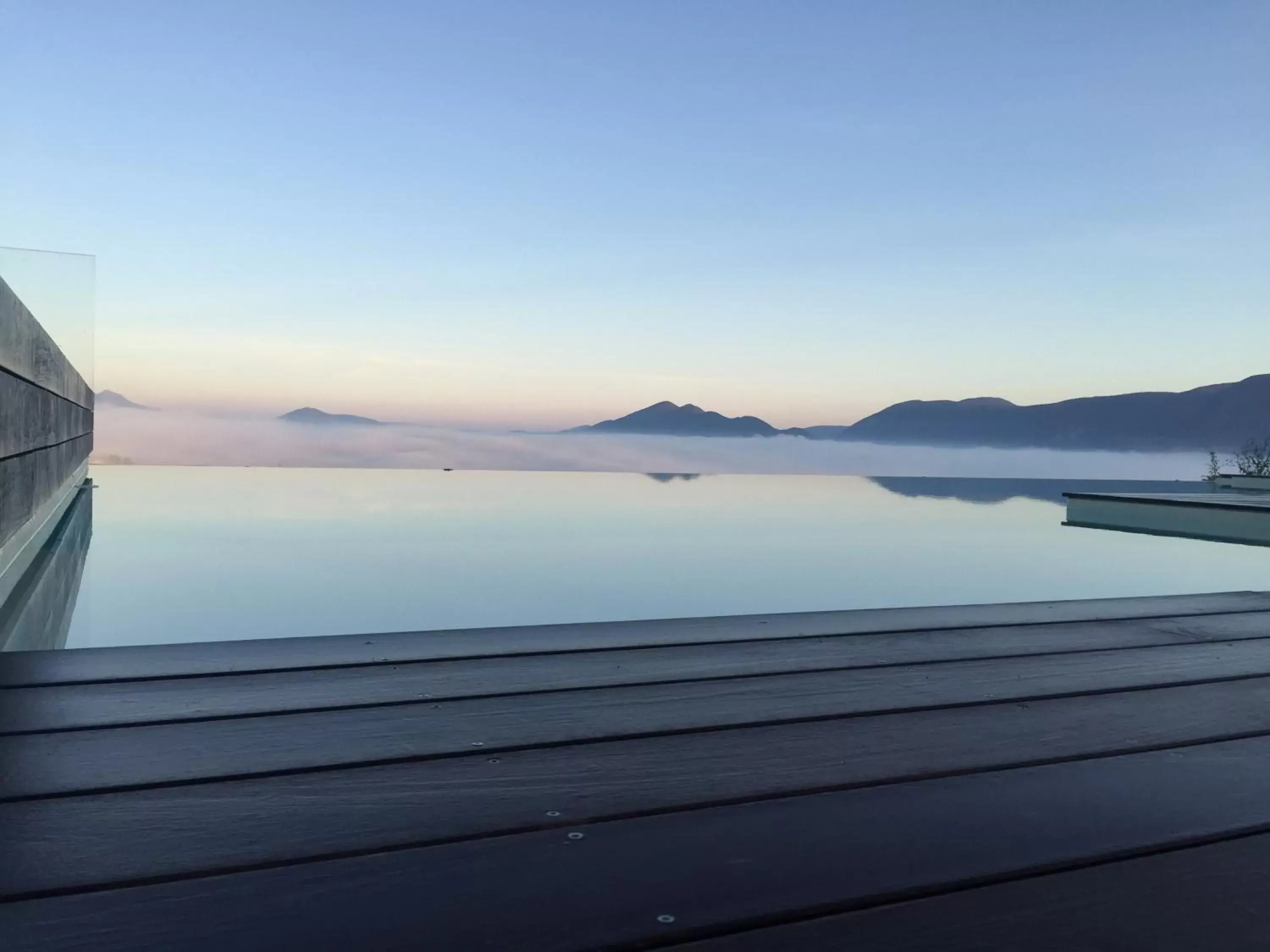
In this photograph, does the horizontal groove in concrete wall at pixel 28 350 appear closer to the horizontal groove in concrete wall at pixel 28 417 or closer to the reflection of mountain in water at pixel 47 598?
the horizontal groove in concrete wall at pixel 28 417

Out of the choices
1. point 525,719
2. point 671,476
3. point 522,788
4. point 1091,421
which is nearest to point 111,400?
point 525,719

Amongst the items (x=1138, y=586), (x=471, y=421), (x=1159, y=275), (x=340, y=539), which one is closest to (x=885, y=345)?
(x=1159, y=275)

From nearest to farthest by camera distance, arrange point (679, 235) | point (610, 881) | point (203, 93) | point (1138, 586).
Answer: point (610, 881)
point (1138, 586)
point (203, 93)
point (679, 235)

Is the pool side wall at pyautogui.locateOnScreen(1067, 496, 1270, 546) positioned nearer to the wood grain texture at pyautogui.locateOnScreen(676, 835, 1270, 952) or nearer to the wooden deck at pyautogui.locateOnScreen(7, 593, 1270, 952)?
the wooden deck at pyautogui.locateOnScreen(7, 593, 1270, 952)

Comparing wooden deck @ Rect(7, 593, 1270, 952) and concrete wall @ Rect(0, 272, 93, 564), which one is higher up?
concrete wall @ Rect(0, 272, 93, 564)

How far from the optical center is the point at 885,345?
1048 cm

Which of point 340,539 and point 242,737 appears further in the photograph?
point 340,539

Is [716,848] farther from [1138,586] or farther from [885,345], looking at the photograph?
[885,345]

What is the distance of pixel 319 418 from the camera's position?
1061 centimetres

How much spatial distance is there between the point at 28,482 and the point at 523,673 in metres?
1.92

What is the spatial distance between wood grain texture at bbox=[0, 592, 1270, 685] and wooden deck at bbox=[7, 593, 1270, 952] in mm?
11

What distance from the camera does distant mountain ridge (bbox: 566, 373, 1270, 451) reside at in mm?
16297

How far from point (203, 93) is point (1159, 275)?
8.50 meters

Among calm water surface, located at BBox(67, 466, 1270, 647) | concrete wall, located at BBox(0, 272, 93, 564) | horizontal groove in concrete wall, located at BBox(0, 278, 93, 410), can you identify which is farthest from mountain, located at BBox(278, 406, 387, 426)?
horizontal groove in concrete wall, located at BBox(0, 278, 93, 410)
